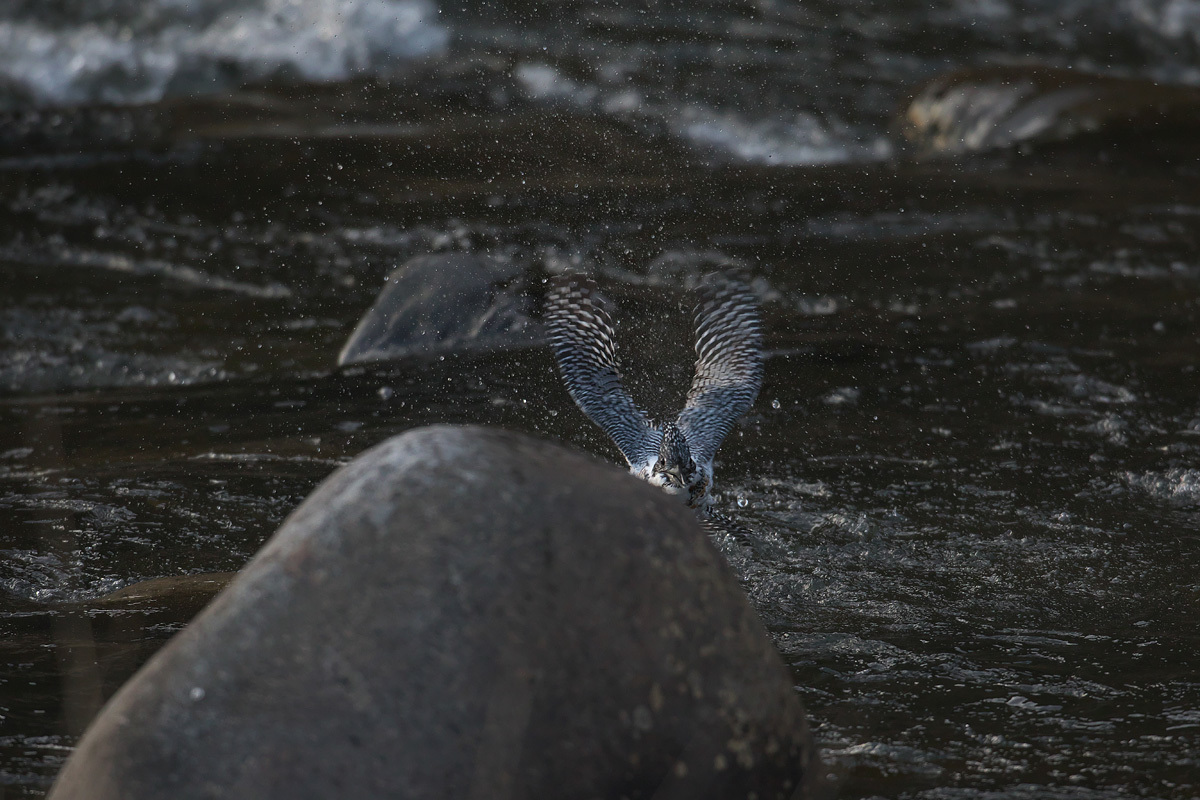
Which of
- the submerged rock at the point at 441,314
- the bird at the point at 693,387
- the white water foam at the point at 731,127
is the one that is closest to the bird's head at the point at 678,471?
the bird at the point at 693,387

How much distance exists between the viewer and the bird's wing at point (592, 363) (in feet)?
18.2

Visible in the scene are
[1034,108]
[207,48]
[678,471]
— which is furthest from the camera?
[207,48]

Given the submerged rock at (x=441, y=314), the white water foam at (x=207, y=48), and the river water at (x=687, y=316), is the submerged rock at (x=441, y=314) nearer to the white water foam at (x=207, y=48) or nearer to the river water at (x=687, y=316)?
the river water at (x=687, y=316)

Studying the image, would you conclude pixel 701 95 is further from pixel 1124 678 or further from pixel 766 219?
pixel 1124 678

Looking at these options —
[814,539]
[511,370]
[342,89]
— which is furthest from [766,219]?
[342,89]

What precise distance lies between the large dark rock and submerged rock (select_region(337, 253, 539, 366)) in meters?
4.82

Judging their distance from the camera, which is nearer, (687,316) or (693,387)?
(693,387)

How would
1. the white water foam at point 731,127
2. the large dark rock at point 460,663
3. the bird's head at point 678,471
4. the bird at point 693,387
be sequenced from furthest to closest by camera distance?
the white water foam at point 731,127, the bird at point 693,387, the bird's head at point 678,471, the large dark rock at point 460,663

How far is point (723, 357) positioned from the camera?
5848 millimetres

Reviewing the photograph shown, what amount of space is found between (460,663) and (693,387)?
334 cm

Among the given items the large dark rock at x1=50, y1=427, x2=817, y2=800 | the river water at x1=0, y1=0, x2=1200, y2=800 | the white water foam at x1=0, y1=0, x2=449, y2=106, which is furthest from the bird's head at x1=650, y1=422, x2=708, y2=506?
the white water foam at x1=0, y1=0, x2=449, y2=106

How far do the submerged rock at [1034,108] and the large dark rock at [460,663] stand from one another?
9.80m

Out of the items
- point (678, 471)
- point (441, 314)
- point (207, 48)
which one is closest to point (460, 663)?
point (678, 471)

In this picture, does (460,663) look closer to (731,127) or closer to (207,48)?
(731,127)
